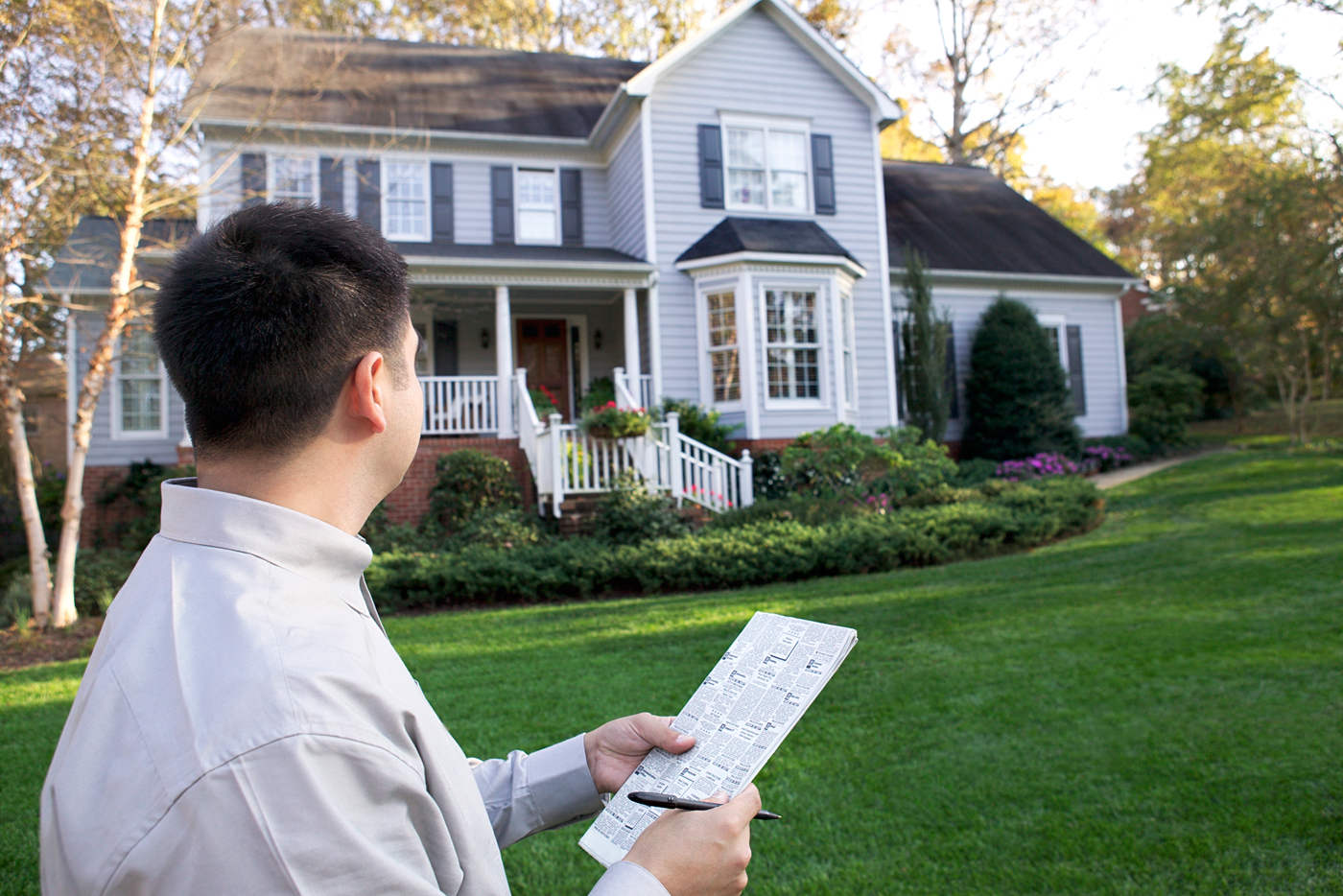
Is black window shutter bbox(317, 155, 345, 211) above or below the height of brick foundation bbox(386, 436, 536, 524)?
above

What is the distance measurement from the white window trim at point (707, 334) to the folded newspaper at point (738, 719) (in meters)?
11.1

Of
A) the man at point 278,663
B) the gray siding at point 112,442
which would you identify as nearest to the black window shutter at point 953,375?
the gray siding at point 112,442

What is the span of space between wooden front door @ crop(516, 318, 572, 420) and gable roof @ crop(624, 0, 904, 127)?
414cm

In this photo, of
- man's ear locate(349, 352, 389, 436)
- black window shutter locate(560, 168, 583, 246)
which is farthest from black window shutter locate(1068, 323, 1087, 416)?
man's ear locate(349, 352, 389, 436)

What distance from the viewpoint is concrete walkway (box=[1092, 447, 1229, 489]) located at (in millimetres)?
13664

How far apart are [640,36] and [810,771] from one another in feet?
73.7

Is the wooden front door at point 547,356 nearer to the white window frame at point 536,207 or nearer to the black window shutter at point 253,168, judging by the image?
the white window frame at point 536,207

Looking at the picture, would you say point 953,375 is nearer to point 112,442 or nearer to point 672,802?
point 112,442

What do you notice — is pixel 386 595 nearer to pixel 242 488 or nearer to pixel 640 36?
pixel 242 488

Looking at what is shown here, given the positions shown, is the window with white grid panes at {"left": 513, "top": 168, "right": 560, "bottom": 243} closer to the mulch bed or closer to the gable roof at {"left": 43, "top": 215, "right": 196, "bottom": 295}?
the gable roof at {"left": 43, "top": 215, "right": 196, "bottom": 295}

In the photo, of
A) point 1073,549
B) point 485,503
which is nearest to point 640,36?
point 485,503

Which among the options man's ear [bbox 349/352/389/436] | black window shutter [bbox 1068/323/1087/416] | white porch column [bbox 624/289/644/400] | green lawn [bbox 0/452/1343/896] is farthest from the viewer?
black window shutter [bbox 1068/323/1087/416]

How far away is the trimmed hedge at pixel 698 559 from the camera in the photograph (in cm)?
747

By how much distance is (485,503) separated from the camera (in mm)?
10469
